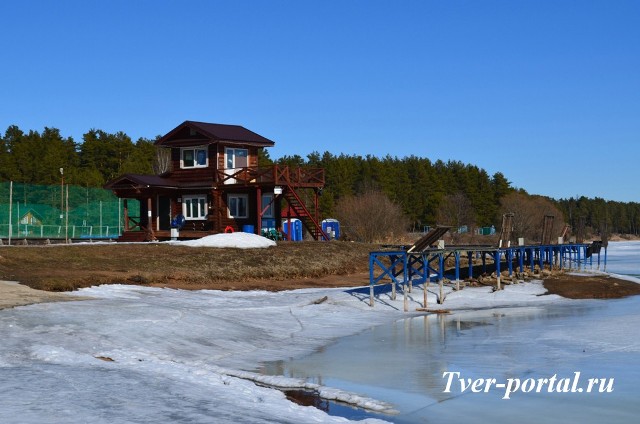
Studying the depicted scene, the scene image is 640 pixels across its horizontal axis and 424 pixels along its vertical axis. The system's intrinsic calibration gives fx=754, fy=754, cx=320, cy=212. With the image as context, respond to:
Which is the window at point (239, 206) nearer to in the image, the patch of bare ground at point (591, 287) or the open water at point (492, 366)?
the patch of bare ground at point (591, 287)

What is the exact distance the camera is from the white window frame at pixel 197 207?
4847cm

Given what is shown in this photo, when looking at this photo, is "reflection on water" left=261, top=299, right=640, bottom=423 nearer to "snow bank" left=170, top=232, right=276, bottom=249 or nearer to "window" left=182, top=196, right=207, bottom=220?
"snow bank" left=170, top=232, right=276, bottom=249

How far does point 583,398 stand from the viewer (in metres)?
12.9

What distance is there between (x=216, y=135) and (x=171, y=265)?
14.2 m

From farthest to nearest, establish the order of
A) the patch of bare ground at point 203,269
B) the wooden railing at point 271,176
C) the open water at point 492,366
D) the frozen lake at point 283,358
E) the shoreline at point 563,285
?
the wooden railing at point 271,176
the shoreline at point 563,285
the patch of bare ground at point 203,269
the open water at point 492,366
the frozen lake at point 283,358

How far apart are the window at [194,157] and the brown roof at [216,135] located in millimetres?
911

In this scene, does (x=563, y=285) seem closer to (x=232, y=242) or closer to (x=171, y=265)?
(x=232, y=242)

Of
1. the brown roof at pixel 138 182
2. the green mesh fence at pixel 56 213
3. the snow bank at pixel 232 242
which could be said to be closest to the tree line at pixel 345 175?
the green mesh fence at pixel 56 213

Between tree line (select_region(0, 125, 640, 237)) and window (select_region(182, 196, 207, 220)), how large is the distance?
36.4m

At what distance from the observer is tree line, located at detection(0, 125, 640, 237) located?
84688mm

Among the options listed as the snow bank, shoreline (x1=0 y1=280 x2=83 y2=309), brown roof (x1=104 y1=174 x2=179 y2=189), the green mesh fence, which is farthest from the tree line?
shoreline (x1=0 y1=280 x2=83 y2=309)

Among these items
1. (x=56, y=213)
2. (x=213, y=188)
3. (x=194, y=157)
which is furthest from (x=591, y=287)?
(x=56, y=213)

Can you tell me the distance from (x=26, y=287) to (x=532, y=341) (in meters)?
16.1

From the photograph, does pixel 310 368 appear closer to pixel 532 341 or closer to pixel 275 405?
pixel 275 405
